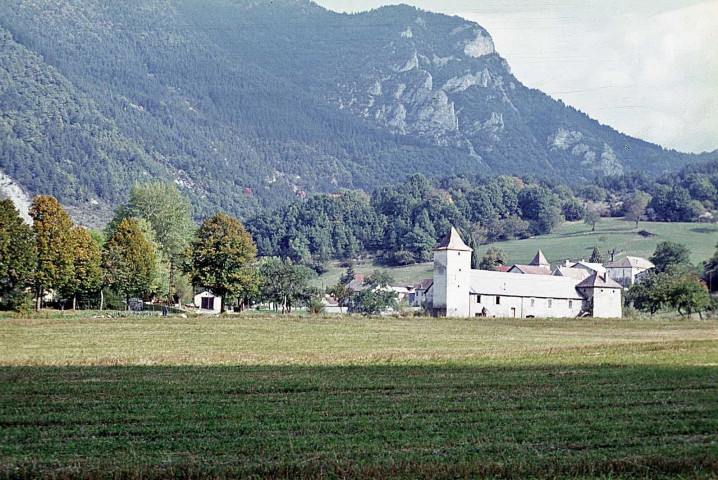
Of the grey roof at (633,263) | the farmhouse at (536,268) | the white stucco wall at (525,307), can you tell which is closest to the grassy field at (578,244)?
the grey roof at (633,263)

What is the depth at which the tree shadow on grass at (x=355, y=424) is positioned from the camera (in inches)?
597

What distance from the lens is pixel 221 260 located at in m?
80.4

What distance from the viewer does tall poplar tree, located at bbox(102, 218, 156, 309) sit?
81938mm

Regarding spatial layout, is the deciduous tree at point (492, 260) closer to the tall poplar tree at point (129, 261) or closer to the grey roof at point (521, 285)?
the grey roof at point (521, 285)

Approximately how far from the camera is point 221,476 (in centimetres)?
1457

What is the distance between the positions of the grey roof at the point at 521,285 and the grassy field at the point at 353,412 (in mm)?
56857

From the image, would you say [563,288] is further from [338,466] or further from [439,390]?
[338,466]

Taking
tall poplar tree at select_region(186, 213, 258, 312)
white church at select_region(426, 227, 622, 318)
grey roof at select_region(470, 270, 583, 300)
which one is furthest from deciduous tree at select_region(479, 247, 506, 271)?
tall poplar tree at select_region(186, 213, 258, 312)

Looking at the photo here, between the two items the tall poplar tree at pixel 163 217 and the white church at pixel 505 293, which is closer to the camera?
the white church at pixel 505 293

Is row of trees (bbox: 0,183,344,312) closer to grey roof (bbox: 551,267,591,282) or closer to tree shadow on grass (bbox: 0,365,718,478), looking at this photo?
grey roof (bbox: 551,267,591,282)

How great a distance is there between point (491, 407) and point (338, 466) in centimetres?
Result: 772

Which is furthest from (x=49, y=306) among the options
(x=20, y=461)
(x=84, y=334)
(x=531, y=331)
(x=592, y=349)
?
(x=20, y=461)

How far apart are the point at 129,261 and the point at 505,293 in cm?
4459

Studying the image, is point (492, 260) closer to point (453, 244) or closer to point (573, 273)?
point (573, 273)
